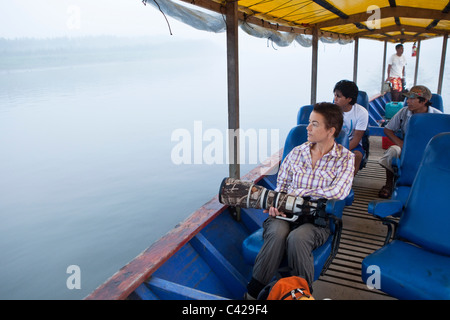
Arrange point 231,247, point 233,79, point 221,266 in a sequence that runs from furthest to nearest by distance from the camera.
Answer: point 233,79 < point 231,247 < point 221,266

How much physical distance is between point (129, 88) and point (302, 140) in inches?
1100

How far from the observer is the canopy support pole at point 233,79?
101 inches

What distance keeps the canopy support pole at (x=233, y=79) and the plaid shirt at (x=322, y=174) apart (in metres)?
0.82

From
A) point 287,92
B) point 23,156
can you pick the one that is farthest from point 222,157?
point 287,92

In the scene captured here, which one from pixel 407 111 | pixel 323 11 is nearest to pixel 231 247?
pixel 407 111

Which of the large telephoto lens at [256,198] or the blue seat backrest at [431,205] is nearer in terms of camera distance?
the blue seat backrest at [431,205]

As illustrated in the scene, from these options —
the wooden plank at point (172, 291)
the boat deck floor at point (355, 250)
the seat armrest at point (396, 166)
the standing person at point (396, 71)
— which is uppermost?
the standing person at point (396, 71)

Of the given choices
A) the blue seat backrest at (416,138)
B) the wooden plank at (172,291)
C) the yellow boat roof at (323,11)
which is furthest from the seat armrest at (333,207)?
the yellow boat roof at (323,11)

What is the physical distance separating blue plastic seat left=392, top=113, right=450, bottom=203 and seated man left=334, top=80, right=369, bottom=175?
472mm

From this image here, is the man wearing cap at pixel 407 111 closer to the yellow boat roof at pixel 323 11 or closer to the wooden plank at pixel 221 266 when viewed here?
the yellow boat roof at pixel 323 11

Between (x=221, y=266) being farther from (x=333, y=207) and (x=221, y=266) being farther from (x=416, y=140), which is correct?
(x=416, y=140)

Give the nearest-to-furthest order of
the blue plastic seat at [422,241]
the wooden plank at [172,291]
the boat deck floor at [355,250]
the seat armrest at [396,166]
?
the blue plastic seat at [422,241] < the wooden plank at [172,291] < the boat deck floor at [355,250] < the seat armrest at [396,166]

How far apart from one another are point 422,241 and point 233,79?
1759 millimetres

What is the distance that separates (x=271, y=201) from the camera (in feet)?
5.98
